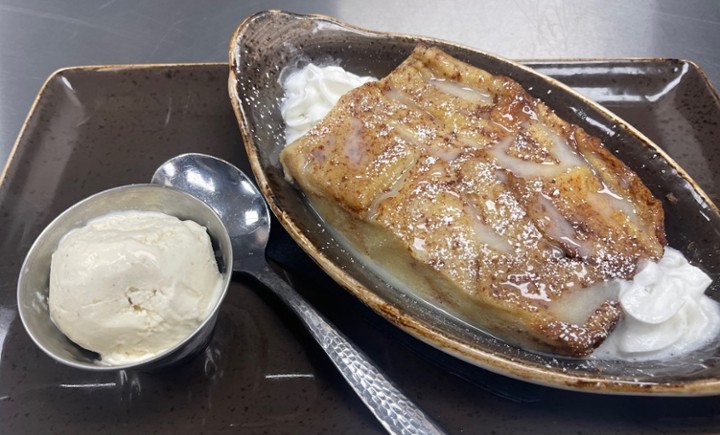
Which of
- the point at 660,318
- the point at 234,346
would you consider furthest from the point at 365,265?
the point at 660,318

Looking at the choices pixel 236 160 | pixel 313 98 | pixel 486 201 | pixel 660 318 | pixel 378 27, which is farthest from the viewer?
pixel 378 27

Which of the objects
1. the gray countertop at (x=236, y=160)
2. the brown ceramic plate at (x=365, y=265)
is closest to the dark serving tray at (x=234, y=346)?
the gray countertop at (x=236, y=160)

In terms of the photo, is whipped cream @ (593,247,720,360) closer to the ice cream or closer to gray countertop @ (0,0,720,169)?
the ice cream

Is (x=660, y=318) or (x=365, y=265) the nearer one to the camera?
(x=660, y=318)

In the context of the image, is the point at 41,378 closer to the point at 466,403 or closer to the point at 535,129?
the point at 466,403

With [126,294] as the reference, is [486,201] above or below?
above

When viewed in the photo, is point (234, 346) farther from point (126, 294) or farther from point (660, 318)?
point (660, 318)

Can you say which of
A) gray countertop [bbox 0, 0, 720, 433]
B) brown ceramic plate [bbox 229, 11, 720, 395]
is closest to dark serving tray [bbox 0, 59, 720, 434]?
gray countertop [bbox 0, 0, 720, 433]

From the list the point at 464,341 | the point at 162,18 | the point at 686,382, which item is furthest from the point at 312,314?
the point at 162,18
